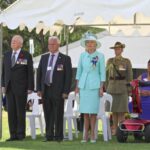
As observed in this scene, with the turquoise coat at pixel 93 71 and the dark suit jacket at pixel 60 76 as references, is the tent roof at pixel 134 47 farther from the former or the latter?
the turquoise coat at pixel 93 71

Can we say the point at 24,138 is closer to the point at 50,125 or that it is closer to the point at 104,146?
the point at 50,125

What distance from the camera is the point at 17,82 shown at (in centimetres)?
1085

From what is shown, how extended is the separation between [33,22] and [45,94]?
1.27m

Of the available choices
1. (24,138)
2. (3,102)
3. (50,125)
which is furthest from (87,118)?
(3,102)

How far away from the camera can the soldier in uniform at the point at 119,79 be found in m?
11.9

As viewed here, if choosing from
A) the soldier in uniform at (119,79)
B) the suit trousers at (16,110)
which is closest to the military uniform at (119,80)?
the soldier in uniform at (119,79)

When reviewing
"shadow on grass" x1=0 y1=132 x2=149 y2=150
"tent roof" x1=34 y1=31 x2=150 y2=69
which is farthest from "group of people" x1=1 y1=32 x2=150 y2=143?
"tent roof" x1=34 y1=31 x2=150 y2=69

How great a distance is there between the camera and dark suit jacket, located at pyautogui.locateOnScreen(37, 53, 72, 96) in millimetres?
10516

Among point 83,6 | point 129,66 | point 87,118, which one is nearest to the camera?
point 83,6

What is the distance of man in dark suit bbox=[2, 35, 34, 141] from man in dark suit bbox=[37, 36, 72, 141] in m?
0.34

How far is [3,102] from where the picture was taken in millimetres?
11961

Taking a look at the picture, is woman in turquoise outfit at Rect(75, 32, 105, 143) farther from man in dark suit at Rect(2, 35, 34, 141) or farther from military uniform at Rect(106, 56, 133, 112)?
military uniform at Rect(106, 56, 133, 112)

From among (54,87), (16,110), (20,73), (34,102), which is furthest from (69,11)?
(34,102)

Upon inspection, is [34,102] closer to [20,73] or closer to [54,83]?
[20,73]
